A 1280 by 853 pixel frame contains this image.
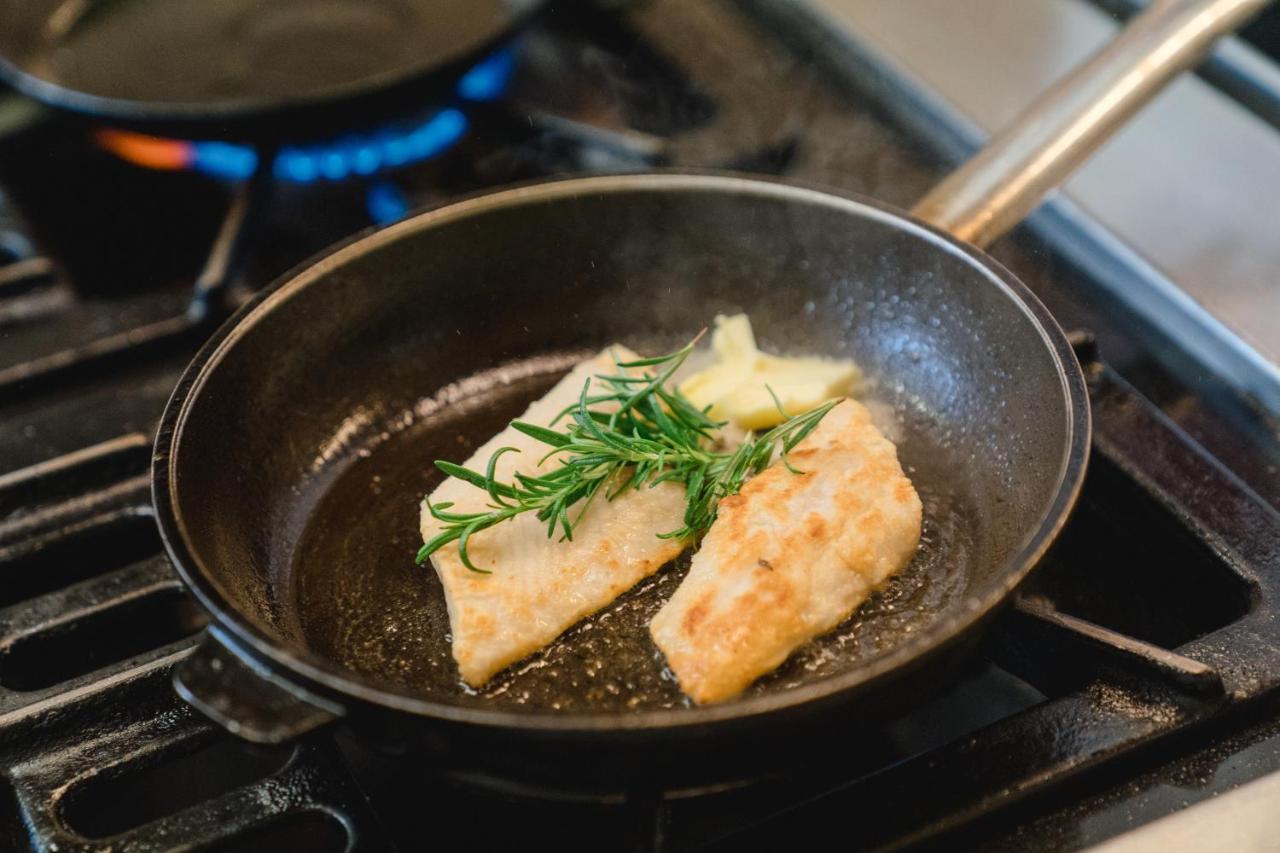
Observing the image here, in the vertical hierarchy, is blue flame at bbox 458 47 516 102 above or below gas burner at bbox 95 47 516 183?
above

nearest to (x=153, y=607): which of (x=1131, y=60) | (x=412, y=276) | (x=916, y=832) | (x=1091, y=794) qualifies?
(x=412, y=276)

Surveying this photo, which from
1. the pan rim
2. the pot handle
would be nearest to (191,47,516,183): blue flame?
the pan rim

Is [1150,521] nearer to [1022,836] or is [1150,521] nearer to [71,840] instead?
[1022,836]

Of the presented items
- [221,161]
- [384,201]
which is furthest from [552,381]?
A: [221,161]

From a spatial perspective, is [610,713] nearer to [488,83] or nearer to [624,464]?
[624,464]

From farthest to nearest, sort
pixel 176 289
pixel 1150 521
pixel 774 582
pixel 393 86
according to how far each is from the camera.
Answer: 1. pixel 176 289
2. pixel 393 86
3. pixel 1150 521
4. pixel 774 582

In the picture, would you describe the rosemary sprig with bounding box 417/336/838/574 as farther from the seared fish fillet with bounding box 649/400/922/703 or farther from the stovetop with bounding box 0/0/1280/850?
the stovetop with bounding box 0/0/1280/850

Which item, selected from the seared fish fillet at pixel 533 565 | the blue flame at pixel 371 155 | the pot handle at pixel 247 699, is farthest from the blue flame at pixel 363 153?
the pot handle at pixel 247 699
